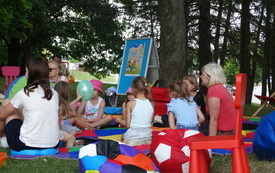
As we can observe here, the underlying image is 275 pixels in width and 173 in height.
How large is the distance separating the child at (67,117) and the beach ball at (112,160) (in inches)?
59.6

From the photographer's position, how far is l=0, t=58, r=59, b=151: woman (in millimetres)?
4848

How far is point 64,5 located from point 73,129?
17561mm

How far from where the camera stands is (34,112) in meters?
4.85

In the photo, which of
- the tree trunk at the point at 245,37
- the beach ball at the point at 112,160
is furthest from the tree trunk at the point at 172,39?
the tree trunk at the point at 245,37

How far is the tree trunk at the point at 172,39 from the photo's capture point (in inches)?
376

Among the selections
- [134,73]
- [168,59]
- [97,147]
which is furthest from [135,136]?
[134,73]

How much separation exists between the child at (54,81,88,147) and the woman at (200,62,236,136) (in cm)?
195

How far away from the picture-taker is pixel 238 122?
11.0 feet

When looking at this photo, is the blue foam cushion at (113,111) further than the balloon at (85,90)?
Yes

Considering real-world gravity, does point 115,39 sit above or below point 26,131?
above

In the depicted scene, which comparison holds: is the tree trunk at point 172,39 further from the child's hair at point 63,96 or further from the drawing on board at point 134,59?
the child's hair at point 63,96

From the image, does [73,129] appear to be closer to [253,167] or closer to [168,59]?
[253,167]

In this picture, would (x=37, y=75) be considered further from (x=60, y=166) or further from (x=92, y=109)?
(x=92, y=109)

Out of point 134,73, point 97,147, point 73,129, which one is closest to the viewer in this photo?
point 97,147
